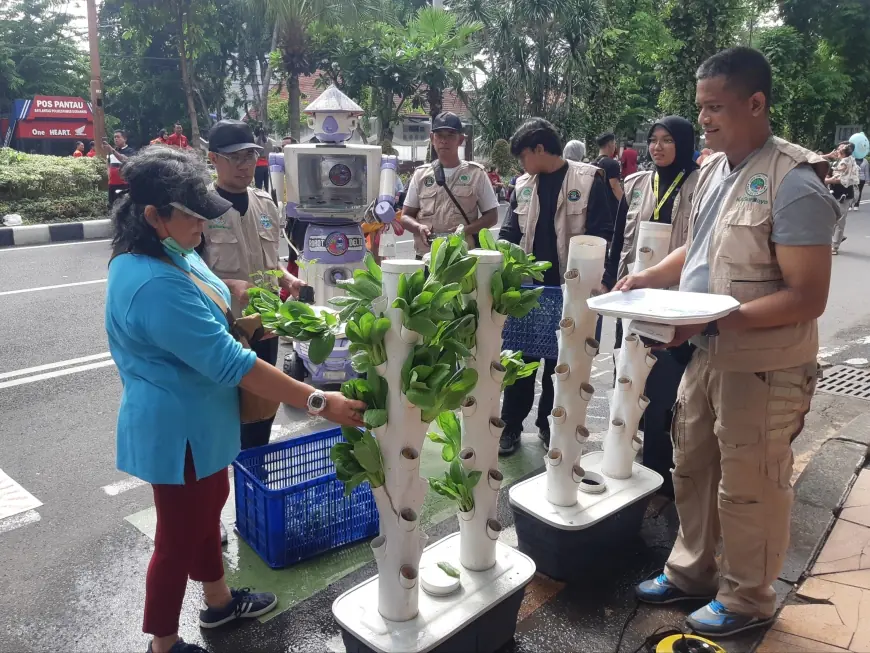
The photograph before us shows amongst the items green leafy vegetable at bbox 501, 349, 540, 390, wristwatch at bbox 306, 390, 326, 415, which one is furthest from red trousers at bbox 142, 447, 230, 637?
green leafy vegetable at bbox 501, 349, 540, 390

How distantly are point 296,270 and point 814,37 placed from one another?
2306 centimetres

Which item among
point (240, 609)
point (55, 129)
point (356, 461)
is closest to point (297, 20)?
point (55, 129)

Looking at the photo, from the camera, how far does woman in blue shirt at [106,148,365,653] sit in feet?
6.38

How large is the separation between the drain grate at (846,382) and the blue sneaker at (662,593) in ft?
9.57

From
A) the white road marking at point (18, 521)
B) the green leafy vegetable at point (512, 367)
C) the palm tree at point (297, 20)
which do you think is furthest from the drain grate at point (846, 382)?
the palm tree at point (297, 20)

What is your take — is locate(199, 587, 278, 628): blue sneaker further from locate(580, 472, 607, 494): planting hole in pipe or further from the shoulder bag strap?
the shoulder bag strap

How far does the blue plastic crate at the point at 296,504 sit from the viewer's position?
278cm

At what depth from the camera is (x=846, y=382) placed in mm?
5156

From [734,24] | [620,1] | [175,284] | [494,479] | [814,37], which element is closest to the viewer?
[175,284]

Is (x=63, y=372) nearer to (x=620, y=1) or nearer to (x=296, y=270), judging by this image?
(x=296, y=270)

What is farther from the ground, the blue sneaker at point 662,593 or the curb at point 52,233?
the curb at point 52,233

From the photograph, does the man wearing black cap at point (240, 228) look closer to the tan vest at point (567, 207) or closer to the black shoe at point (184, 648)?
the black shoe at point (184, 648)

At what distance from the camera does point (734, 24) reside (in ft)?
51.6

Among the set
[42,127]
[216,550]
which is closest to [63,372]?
[216,550]
